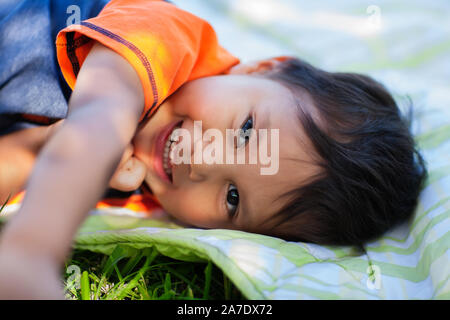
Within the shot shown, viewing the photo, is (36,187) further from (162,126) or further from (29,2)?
(29,2)

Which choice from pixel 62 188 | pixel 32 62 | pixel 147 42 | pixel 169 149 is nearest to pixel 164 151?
pixel 169 149

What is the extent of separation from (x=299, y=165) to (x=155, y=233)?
0.34m

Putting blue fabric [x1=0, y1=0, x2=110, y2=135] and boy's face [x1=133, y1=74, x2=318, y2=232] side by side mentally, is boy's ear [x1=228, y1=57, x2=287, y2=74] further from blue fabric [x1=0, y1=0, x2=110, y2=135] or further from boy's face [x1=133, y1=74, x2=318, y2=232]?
blue fabric [x1=0, y1=0, x2=110, y2=135]

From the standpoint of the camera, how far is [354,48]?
2000mm

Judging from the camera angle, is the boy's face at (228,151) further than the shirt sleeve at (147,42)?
Yes

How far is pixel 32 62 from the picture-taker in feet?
3.95

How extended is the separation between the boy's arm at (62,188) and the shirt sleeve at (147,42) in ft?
0.51

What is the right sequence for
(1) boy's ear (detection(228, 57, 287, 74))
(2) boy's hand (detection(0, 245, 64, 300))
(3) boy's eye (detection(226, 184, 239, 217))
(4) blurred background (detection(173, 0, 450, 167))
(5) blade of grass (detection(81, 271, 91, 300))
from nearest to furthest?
1. (2) boy's hand (detection(0, 245, 64, 300))
2. (5) blade of grass (detection(81, 271, 91, 300))
3. (3) boy's eye (detection(226, 184, 239, 217))
4. (1) boy's ear (detection(228, 57, 287, 74))
5. (4) blurred background (detection(173, 0, 450, 167))

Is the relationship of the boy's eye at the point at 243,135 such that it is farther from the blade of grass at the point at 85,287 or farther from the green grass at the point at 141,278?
the blade of grass at the point at 85,287

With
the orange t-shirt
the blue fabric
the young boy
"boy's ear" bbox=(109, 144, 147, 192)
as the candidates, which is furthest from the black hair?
the blue fabric

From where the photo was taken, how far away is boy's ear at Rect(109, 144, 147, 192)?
1174 millimetres

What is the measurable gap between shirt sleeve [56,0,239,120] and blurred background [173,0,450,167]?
30.3 inches

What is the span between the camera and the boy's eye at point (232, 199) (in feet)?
3.64

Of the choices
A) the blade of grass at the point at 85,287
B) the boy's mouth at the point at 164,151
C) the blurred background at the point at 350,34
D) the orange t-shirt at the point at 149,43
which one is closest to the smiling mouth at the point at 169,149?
the boy's mouth at the point at 164,151
